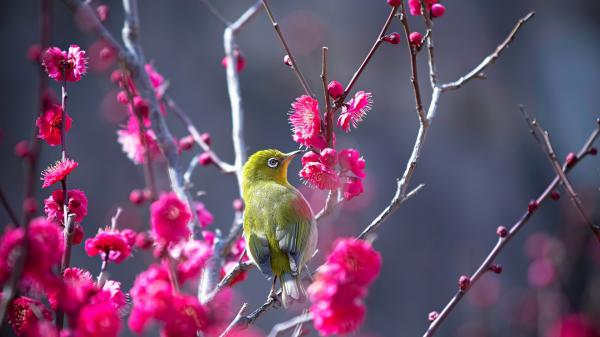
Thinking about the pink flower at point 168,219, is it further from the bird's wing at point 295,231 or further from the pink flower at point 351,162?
the bird's wing at point 295,231

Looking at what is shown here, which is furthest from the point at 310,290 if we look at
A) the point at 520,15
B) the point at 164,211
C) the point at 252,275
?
the point at 520,15

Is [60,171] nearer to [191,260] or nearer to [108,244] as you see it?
[108,244]

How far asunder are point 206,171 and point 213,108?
0.47 meters

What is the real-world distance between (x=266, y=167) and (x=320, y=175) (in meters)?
1.03

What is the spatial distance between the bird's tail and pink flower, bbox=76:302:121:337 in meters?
0.79

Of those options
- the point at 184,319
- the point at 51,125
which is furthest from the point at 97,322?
the point at 51,125

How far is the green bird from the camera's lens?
2180mm

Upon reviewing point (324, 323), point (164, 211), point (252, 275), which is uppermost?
point (252, 275)

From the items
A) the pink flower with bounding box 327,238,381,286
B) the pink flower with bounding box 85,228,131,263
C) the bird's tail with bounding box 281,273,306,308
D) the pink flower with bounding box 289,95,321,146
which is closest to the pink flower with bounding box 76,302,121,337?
the pink flower with bounding box 85,228,131,263

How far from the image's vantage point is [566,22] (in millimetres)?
5547

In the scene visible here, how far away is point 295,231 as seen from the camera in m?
2.29

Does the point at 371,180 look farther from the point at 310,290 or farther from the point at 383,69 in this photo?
the point at 310,290

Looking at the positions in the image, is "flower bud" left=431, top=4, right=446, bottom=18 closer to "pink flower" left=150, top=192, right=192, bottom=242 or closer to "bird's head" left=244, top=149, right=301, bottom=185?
"pink flower" left=150, top=192, right=192, bottom=242

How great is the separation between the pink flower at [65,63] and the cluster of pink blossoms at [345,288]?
882mm
